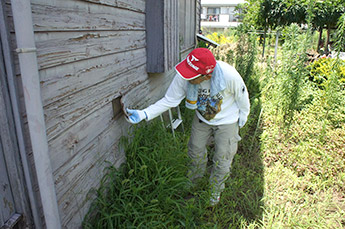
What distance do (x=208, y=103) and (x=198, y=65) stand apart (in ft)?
1.60

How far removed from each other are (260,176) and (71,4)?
291 centimetres

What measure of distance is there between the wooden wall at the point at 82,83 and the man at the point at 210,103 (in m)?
0.35

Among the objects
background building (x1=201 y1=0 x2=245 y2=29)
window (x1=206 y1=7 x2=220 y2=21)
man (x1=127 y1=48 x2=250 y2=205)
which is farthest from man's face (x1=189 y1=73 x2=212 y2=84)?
window (x1=206 y1=7 x2=220 y2=21)

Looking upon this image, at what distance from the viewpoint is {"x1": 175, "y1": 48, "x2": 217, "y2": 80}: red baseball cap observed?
8.04ft

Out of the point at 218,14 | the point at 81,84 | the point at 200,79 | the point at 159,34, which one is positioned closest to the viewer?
the point at 81,84

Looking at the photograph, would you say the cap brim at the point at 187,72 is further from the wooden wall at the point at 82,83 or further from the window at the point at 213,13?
the window at the point at 213,13

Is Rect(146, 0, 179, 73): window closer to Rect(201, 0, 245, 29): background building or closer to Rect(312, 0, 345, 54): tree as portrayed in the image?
Rect(312, 0, 345, 54): tree

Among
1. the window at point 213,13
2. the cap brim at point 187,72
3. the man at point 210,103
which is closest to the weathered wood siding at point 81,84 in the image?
the man at point 210,103

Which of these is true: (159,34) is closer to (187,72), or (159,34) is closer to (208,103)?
(187,72)

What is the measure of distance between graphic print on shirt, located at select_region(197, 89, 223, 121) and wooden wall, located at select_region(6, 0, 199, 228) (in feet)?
2.32

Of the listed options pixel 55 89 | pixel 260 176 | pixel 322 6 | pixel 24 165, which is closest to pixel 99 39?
pixel 55 89

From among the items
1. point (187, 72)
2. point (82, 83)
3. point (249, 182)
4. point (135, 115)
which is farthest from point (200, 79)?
point (249, 182)

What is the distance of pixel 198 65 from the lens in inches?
97.1

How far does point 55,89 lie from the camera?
1.56 m
